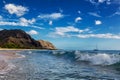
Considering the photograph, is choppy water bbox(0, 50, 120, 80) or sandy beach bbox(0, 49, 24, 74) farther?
sandy beach bbox(0, 49, 24, 74)

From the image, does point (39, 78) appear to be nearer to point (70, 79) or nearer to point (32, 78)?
point (32, 78)

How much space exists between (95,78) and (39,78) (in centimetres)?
362

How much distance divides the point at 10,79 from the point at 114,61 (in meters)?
15.7

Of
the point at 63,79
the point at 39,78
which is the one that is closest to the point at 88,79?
the point at 63,79

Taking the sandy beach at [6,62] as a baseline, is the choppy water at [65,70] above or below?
below

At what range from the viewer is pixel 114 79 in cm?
1475

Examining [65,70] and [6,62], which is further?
[6,62]

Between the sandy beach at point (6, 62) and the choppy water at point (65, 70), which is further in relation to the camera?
the sandy beach at point (6, 62)

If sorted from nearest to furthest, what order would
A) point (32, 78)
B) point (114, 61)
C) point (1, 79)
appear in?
point (1, 79) → point (32, 78) → point (114, 61)

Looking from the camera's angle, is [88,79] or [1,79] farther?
[88,79]

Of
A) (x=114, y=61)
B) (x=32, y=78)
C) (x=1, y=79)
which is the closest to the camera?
(x=1, y=79)

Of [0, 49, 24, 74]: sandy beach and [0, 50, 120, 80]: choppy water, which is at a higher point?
[0, 49, 24, 74]: sandy beach

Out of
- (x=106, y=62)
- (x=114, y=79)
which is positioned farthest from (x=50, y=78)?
(x=106, y=62)

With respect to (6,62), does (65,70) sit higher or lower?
lower
